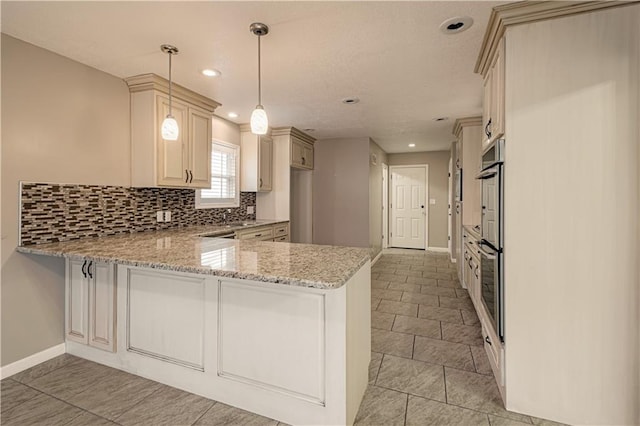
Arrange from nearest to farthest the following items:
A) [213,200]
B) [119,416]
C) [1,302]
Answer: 1. [119,416]
2. [1,302]
3. [213,200]

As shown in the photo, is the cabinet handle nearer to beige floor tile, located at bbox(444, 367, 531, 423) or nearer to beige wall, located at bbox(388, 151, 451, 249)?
beige floor tile, located at bbox(444, 367, 531, 423)

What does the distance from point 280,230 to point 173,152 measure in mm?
2020

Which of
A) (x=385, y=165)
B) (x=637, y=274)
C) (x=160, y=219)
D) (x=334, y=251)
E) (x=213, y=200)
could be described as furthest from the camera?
(x=385, y=165)

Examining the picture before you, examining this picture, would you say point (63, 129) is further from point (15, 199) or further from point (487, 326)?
point (487, 326)

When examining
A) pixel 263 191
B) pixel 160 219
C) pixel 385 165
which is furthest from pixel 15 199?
pixel 385 165

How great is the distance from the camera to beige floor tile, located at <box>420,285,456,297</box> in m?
4.05

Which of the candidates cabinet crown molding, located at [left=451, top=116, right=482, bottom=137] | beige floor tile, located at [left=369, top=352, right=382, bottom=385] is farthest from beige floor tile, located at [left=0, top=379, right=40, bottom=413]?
cabinet crown molding, located at [left=451, top=116, right=482, bottom=137]

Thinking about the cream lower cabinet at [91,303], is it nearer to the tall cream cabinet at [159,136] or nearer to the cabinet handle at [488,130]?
the tall cream cabinet at [159,136]

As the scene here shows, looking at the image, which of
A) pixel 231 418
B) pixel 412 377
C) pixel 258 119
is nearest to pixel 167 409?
pixel 231 418

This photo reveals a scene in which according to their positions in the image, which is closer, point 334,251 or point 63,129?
point 334,251

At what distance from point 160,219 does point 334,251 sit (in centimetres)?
229

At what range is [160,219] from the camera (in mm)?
3357

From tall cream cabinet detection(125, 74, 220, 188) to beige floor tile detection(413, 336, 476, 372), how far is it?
277 centimetres

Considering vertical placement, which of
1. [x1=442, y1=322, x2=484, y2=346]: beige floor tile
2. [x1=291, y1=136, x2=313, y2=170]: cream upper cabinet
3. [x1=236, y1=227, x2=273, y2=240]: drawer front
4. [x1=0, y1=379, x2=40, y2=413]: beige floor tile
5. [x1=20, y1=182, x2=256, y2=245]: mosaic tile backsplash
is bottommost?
[x1=0, y1=379, x2=40, y2=413]: beige floor tile
